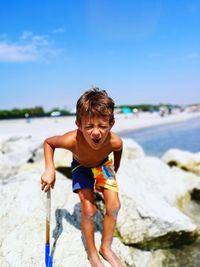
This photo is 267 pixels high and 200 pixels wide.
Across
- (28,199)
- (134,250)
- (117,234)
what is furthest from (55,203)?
(134,250)

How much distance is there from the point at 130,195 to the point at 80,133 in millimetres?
1441

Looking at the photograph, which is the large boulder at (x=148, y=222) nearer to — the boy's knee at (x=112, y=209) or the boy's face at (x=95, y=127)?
the boy's knee at (x=112, y=209)

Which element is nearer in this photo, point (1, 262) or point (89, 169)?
point (1, 262)

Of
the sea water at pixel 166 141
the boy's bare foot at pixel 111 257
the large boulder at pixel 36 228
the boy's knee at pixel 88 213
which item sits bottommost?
the sea water at pixel 166 141

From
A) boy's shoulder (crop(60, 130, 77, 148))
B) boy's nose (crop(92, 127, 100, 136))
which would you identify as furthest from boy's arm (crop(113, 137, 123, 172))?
boy's nose (crop(92, 127, 100, 136))

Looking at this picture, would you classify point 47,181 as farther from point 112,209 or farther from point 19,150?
point 19,150

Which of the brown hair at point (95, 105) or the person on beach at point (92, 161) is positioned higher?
the brown hair at point (95, 105)

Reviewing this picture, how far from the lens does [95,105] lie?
11.0 ft

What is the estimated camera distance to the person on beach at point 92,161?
11.1 feet

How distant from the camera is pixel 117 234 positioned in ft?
14.7

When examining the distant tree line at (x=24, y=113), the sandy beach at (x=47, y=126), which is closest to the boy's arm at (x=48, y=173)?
the sandy beach at (x=47, y=126)

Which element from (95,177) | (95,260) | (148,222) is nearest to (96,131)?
(95,177)

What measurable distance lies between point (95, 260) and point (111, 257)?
0.20 m

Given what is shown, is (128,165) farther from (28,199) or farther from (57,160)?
(28,199)
